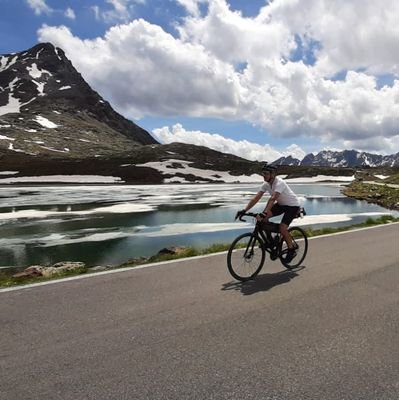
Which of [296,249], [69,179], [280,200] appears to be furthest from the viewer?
[69,179]

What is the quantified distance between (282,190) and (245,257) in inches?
76.0

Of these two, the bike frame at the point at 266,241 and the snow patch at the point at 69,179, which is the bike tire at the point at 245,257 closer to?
the bike frame at the point at 266,241

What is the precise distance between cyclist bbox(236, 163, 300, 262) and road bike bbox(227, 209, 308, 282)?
0.15 meters

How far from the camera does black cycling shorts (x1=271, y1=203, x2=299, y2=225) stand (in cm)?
1058

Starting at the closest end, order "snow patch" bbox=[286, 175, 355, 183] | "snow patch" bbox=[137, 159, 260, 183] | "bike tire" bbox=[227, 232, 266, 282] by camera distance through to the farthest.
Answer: "bike tire" bbox=[227, 232, 266, 282], "snow patch" bbox=[137, 159, 260, 183], "snow patch" bbox=[286, 175, 355, 183]

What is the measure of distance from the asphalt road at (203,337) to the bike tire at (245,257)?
26cm

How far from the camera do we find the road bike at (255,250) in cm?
972

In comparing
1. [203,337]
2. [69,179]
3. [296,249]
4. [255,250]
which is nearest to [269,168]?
[255,250]

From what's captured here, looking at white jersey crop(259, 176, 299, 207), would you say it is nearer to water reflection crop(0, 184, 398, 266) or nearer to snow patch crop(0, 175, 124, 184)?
water reflection crop(0, 184, 398, 266)

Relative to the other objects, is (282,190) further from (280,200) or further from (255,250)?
(255,250)

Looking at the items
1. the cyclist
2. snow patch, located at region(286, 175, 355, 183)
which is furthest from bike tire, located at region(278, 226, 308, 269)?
snow patch, located at region(286, 175, 355, 183)

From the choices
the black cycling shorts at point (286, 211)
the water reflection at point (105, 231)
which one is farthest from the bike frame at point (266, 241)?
the water reflection at point (105, 231)

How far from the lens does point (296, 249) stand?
11.0 meters

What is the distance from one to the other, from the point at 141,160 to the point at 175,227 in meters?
125
